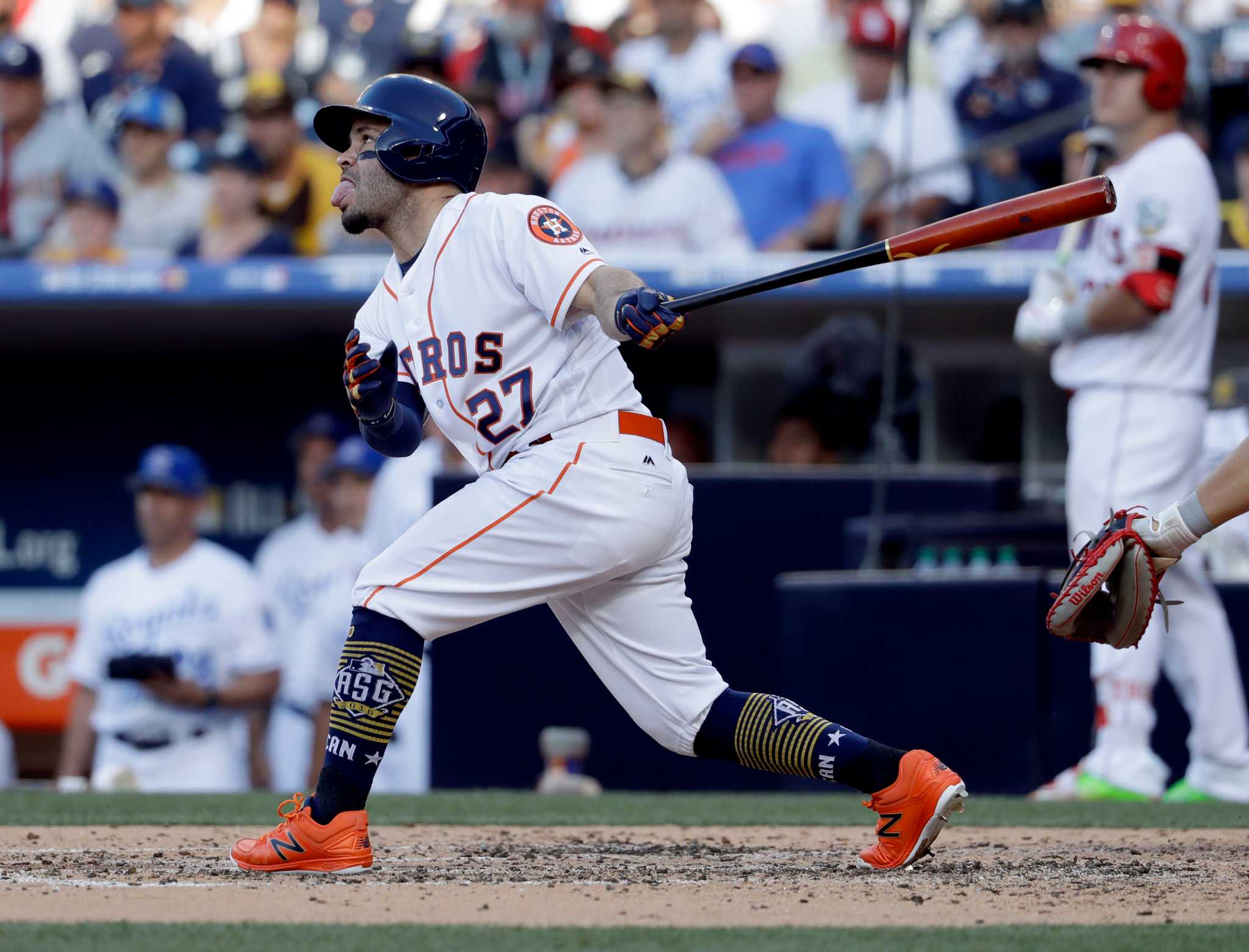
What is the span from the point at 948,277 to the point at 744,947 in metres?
4.69

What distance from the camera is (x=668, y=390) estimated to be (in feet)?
26.6

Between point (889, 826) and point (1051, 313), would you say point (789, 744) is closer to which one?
point (889, 826)

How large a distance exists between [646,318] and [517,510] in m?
0.49

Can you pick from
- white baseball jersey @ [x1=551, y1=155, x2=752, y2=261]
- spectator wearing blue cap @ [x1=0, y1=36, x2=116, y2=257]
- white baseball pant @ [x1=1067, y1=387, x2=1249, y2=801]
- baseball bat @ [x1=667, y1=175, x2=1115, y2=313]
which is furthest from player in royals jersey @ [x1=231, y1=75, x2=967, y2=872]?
spectator wearing blue cap @ [x1=0, y1=36, x2=116, y2=257]

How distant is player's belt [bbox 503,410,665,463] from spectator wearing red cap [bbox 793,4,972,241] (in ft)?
13.0

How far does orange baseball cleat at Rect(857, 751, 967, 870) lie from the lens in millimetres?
3277

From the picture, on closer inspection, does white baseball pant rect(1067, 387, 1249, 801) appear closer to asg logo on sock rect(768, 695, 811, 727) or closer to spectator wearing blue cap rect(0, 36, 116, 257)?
asg logo on sock rect(768, 695, 811, 727)

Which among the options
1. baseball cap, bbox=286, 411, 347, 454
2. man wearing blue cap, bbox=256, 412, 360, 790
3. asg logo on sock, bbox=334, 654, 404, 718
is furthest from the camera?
baseball cap, bbox=286, 411, 347, 454

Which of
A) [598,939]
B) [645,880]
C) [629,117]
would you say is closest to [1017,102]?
[629,117]

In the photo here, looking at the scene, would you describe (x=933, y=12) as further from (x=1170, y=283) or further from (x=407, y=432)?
(x=407, y=432)

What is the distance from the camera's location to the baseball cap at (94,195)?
7.58 meters

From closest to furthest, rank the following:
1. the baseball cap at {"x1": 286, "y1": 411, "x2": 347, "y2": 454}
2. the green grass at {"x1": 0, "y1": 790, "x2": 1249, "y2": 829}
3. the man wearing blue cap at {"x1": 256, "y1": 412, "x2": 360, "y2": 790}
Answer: the green grass at {"x1": 0, "y1": 790, "x2": 1249, "y2": 829} → the man wearing blue cap at {"x1": 256, "y1": 412, "x2": 360, "y2": 790} → the baseball cap at {"x1": 286, "y1": 411, "x2": 347, "y2": 454}

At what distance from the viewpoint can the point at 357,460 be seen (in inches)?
275

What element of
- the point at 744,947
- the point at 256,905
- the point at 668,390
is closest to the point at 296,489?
the point at 668,390
